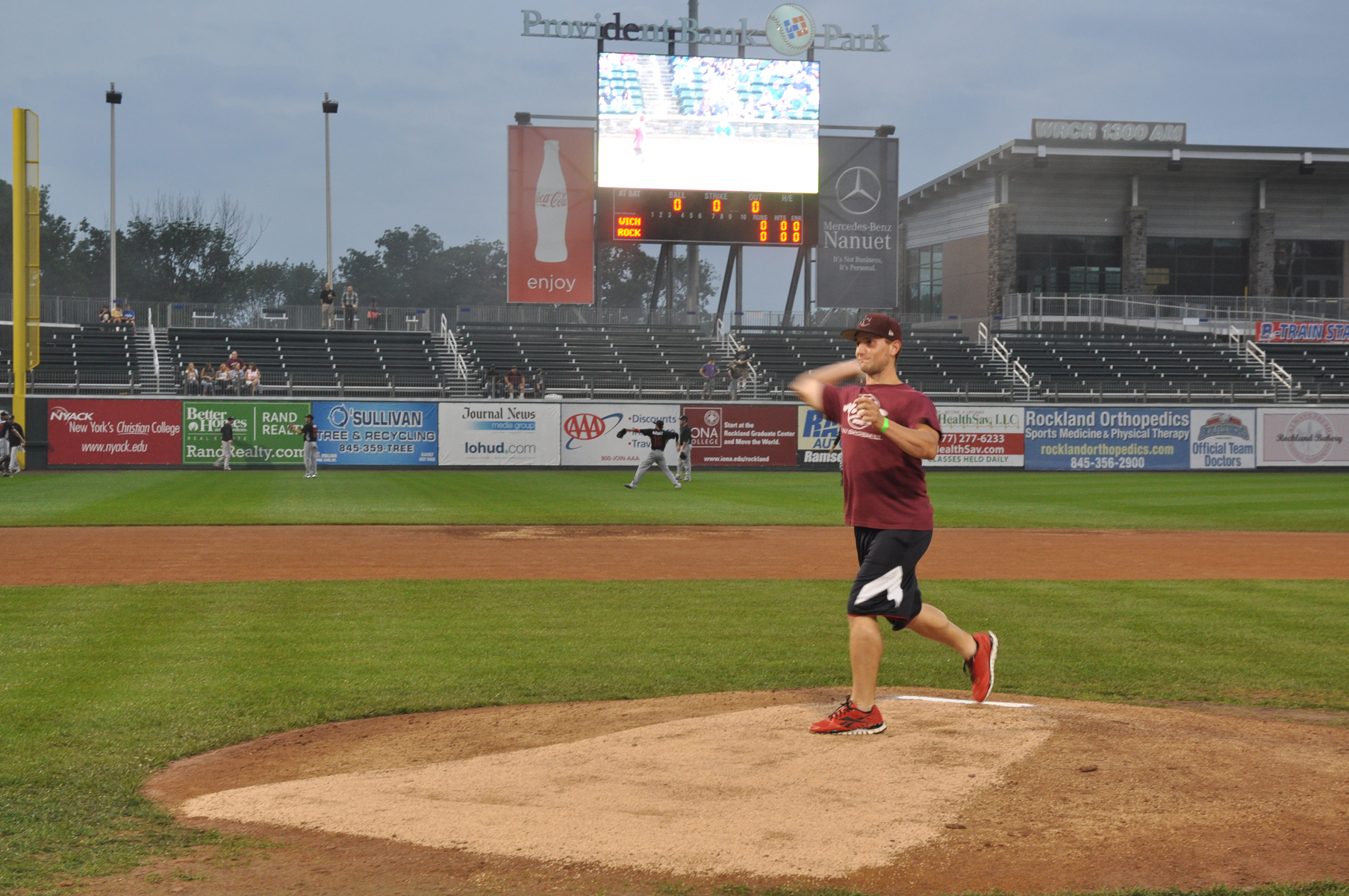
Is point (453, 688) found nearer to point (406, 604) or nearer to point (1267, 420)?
point (406, 604)

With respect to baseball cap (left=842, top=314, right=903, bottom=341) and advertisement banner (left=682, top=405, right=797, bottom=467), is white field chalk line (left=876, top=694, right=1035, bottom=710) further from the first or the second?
advertisement banner (left=682, top=405, right=797, bottom=467)

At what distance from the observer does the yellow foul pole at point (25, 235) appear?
27719mm

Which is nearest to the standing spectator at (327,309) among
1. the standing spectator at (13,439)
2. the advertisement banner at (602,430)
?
the advertisement banner at (602,430)

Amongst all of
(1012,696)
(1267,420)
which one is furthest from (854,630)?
(1267,420)

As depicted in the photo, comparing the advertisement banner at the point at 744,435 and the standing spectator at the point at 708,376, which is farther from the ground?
the standing spectator at the point at 708,376

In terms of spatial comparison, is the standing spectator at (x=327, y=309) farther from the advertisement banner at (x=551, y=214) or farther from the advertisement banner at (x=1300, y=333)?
the advertisement banner at (x=1300, y=333)

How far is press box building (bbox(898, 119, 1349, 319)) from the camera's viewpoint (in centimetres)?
5094

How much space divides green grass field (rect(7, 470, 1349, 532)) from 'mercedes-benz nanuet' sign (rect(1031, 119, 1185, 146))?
21589 millimetres

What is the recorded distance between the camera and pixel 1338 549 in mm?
16219

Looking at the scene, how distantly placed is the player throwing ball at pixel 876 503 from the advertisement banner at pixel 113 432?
32.0m

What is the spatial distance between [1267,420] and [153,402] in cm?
3509

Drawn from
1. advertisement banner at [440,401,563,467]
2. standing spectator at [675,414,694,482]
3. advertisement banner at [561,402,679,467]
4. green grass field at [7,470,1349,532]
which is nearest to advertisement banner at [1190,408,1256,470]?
green grass field at [7,470,1349,532]

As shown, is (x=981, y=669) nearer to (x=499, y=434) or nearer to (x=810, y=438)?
(x=499, y=434)

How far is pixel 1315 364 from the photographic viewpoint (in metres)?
45.1
